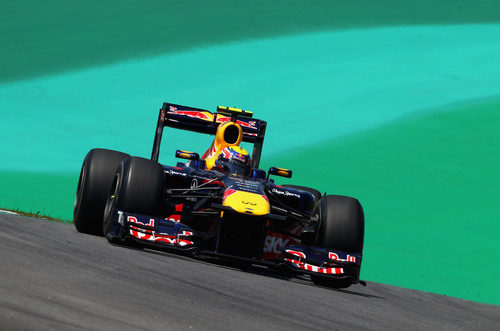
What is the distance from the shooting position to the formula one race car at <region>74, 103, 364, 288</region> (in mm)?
10258

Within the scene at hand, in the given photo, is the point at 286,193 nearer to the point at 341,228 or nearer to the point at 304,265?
the point at 341,228

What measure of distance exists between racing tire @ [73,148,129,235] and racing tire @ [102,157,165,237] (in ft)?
4.35

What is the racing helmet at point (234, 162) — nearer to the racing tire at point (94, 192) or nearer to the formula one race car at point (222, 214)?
the formula one race car at point (222, 214)

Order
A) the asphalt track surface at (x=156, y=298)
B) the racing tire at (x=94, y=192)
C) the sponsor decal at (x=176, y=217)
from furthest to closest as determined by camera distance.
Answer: the racing tire at (x=94, y=192)
the sponsor decal at (x=176, y=217)
the asphalt track surface at (x=156, y=298)

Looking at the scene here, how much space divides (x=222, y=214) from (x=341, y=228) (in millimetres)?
→ 1642

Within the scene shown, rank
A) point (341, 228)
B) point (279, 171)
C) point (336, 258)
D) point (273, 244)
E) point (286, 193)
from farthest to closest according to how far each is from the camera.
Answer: point (279, 171)
point (286, 193)
point (273, 244)
point (341, 228)
point (336, 258)

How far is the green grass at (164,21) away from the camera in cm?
2852

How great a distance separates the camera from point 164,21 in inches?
1202

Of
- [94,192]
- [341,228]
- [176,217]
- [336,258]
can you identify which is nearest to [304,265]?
[336,258]

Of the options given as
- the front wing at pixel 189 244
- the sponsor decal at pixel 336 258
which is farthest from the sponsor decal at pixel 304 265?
the sponsor decal at pixel 336 258

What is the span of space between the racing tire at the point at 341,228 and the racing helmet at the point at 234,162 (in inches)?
67.6

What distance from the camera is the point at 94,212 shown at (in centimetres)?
1218

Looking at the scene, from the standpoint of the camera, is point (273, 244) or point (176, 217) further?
point (176, 217)

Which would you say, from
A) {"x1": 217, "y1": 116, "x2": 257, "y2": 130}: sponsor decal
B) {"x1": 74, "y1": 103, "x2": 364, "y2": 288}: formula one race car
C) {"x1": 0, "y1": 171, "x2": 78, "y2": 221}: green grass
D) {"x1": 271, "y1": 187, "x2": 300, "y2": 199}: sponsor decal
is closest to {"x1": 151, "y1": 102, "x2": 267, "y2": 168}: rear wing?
{"x1": 217, "y1": 116, "x2": 257, "y2": 130}: sponsor decal
